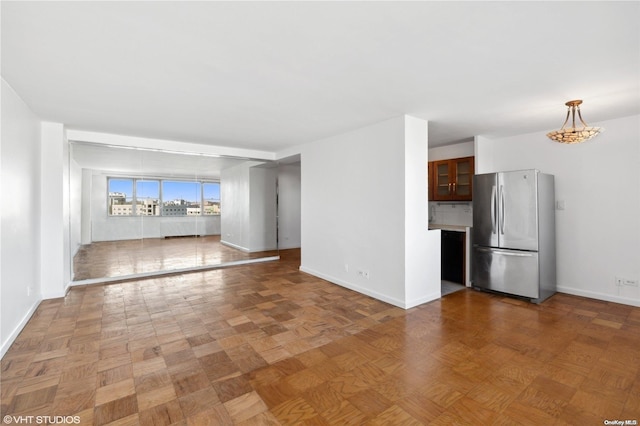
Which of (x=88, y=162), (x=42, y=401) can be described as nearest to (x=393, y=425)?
(x=42, y=401)

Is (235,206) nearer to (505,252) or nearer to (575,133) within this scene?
(505,252)

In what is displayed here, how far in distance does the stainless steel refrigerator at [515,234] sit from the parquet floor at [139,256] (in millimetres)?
5124

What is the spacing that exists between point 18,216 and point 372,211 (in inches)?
163

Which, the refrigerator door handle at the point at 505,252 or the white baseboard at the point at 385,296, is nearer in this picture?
the white baseboard at the point at 385,296

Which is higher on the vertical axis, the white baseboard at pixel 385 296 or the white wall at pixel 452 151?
the white wall at pixel 452 151

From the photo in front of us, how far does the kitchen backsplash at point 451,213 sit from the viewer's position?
5.51 metres

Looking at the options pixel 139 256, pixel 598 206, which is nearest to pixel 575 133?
pixel 598 206

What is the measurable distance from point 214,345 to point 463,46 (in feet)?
10.9

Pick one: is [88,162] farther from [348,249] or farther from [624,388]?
[624,388]

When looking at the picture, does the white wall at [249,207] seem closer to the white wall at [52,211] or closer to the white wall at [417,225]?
the white wall at [52,211]

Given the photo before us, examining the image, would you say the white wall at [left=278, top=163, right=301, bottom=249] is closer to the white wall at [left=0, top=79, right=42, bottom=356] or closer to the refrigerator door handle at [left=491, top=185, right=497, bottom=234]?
the white wall at [left=0, top=79, right=42, bottom=356]

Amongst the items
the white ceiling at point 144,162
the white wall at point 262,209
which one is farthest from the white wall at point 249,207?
the white ceiling at point 144,162

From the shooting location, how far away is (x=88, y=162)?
5.21 m

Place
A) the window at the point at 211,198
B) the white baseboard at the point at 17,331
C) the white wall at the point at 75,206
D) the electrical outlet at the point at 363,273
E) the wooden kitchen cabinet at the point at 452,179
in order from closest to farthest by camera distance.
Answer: the white baseboard at the point at 17,331 → the electrical outlet at the point at 363,273 → the white wall at the point at 75,206 → the wooden kitchen cabinet at the point at 452,179 → the window at the point at 211,198
